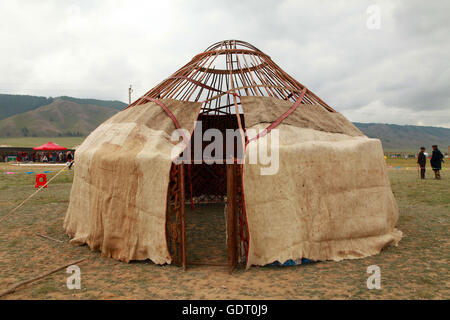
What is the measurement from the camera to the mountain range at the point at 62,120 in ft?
309

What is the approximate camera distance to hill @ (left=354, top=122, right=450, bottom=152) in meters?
142

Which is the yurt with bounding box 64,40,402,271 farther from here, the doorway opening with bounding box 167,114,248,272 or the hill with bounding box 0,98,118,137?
the hill with bounding box 0,98,118,137

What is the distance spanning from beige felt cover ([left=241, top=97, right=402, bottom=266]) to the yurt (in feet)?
0.04

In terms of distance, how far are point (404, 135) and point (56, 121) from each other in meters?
169

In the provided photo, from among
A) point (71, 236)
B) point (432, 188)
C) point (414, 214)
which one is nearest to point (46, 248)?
point (71, 236)

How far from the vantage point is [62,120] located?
363 ft

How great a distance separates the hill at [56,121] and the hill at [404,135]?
12357 centimetres

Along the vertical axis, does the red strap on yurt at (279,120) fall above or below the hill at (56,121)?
below

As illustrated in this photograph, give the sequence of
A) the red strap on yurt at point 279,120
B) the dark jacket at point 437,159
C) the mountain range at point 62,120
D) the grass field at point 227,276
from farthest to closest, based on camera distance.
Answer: the mountain range at point 62,120, the dark jacket at point 437,159, the red strap on yurt at point 279,120, the grass field at point 227,276

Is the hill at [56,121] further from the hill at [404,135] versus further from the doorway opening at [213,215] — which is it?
the hill at [404,135]

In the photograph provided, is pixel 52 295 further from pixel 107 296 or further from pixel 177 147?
pixel 177 147

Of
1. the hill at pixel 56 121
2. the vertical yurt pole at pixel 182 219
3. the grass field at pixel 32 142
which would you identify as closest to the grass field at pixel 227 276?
the vertical yurt pole at pixel 182 219

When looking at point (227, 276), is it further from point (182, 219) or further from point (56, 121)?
point (56, 121)
